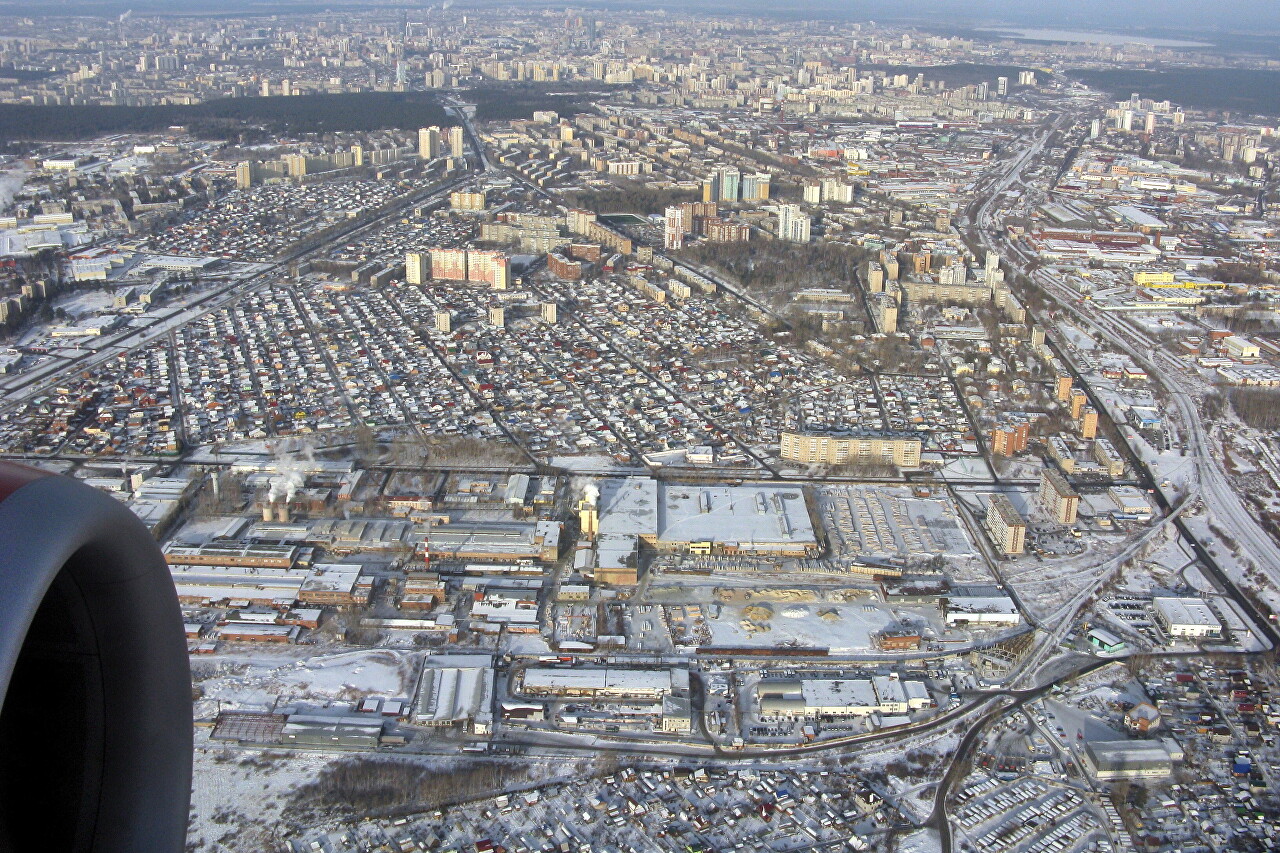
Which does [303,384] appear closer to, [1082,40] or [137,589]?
[137,589]

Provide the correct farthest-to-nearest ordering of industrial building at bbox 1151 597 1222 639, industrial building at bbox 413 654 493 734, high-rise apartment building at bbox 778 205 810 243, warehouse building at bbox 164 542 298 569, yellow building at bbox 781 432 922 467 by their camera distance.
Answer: high-rise apartment building at bbox 778 205 810 243 → yellow building at bbox 781 432 922 467 → warehouse building at bbox 164 542 298 569 → industrial building at bbox 1151 597 1222 639 → industrial building at bbox 413 654 493 734

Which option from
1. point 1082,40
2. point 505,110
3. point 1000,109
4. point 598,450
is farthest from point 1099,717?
point 1082,40

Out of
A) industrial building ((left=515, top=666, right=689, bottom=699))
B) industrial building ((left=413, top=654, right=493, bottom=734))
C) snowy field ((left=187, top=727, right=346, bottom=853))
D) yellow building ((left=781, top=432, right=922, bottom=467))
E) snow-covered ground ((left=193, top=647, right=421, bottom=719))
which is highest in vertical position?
yellow building ((left=781, top=432, right=922, bottom=467))

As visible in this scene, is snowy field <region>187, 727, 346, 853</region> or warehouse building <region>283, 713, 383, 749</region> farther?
warehouse building <region>283, 713, 383, 749</region>

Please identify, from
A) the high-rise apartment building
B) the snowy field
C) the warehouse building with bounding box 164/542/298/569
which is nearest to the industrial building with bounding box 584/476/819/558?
the warehouse building with bounding box 164/542/298/569

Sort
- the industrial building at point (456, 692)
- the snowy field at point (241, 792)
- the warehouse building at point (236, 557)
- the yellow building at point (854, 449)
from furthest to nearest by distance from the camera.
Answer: the yellow building at point (854, 449)
the warehouse building at point (236, 557)
the industrial building at point (456, 692)
the snowy field at point (241, 792)

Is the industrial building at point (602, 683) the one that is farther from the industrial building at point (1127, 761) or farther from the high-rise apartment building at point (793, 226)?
the high-rise apartment building at point (793, 226)

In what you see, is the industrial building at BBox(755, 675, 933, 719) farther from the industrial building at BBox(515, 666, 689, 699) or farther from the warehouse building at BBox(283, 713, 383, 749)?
the warehouse building at BBox(283, 713, 383, 749)

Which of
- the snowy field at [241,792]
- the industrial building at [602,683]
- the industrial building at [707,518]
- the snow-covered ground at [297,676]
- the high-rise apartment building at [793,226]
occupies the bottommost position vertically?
the snowy field at [241,792]

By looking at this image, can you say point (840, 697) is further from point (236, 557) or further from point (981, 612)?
point (236, 557)

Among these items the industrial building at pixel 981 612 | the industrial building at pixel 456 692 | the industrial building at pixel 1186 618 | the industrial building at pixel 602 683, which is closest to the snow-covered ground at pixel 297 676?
the industrial building at pixel 456 692

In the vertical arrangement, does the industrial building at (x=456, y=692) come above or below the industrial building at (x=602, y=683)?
below
